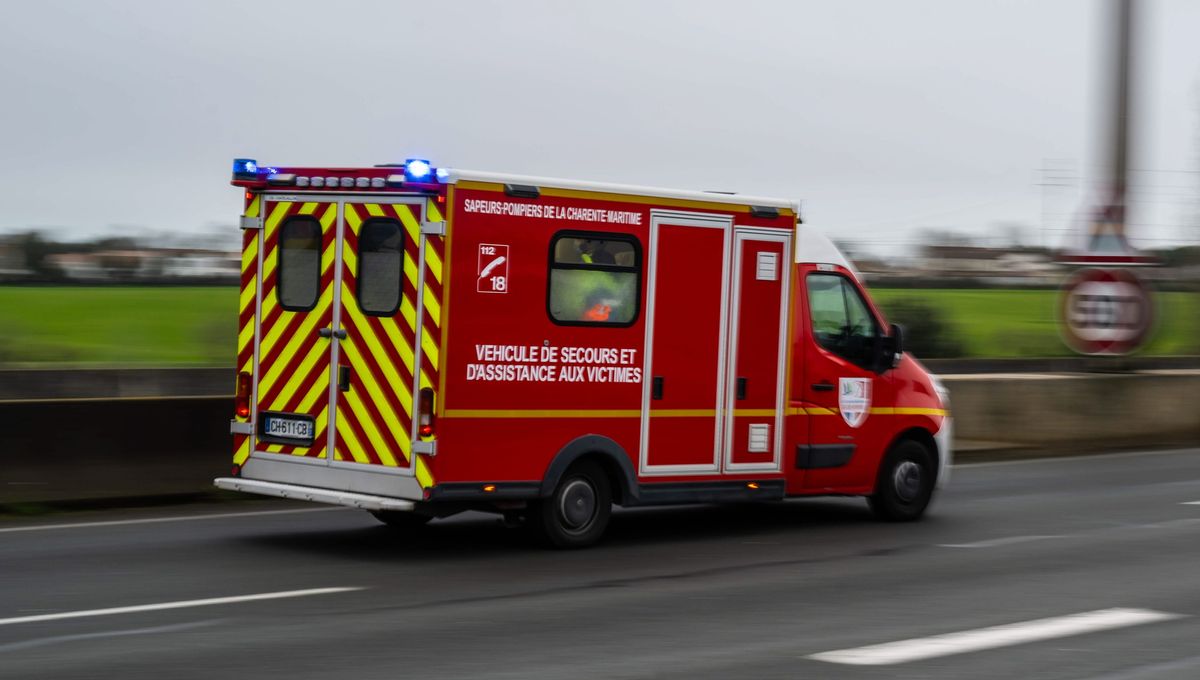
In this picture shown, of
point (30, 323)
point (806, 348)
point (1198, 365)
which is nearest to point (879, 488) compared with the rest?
point (806, 348)

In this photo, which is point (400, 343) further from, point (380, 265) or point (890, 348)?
point (890, 348)

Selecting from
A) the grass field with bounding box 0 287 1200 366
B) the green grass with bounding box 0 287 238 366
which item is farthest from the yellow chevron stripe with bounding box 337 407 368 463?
the green grass with bounding box 0 287 238 366

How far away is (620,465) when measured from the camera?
417 inches

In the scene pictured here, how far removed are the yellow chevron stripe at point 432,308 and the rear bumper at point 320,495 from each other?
1120 millimetres

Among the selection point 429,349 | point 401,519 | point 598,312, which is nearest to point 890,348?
point 598,312

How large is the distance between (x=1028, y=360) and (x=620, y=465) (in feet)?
114

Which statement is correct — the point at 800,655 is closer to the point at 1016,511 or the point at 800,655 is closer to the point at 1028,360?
the point at 1016,511

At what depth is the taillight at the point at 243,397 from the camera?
10742mm

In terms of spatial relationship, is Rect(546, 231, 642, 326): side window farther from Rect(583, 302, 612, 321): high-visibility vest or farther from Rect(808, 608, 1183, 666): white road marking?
Rect(808, 608, 1183, 666): white road marking

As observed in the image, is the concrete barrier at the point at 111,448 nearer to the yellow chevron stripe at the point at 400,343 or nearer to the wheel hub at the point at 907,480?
A: the yellow chevron stripe at the point at 400,343

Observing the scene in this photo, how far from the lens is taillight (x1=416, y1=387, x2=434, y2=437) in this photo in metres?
9.78

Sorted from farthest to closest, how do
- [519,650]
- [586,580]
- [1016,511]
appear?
[1016,511] < [586,580] < [519,650]

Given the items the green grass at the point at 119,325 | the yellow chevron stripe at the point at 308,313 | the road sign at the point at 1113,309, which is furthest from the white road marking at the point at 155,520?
the green grass at the point at 119,325

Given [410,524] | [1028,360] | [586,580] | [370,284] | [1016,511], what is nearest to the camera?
[586,580]
